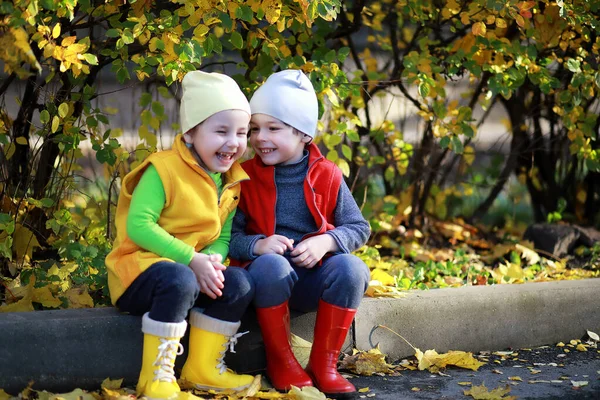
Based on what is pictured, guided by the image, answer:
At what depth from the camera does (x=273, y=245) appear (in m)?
3.32

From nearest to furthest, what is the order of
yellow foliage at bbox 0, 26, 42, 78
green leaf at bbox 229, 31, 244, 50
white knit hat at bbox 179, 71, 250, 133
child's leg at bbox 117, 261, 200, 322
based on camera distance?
yellow foliage at bbox 0, 26, 42, 78
child's leg at bbox 117, 261, 200, 322
white knit hat at bbox 179, 71, 250, 133
green leaf at bbox 229, 31, 244, 50

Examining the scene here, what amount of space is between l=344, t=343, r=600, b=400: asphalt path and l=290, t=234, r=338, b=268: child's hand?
0.52 m

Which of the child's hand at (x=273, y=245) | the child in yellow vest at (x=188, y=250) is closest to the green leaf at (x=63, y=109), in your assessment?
the child in yellow vest at (x=188, y=250)

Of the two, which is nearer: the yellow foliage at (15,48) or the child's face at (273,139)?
the yellow foliage at (15,48)

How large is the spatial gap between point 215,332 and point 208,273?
0.25 meters

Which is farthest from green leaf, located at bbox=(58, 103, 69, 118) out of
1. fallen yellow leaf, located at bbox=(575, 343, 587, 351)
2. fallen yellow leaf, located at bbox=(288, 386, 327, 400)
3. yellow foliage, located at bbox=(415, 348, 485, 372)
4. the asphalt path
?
fallen yellow leaf, located at bbox=(575, 343, 587, 351)

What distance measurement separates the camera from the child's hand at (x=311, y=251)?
10.9 ft

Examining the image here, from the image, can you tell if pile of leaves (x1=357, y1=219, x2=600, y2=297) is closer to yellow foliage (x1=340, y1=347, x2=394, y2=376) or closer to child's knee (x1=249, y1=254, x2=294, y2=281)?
yellow foliage (x1=340, y1=347, x2=394, y2=376)

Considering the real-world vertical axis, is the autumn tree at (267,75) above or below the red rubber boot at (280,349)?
above

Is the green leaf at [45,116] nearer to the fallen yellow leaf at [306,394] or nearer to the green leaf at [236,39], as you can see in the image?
the green leaf at [236,39]

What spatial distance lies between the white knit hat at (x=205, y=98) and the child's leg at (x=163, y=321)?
564 millimetres

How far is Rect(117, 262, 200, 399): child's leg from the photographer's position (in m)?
3.01

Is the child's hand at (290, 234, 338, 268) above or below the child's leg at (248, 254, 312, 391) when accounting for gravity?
above

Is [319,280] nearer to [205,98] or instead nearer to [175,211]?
[175,211]
